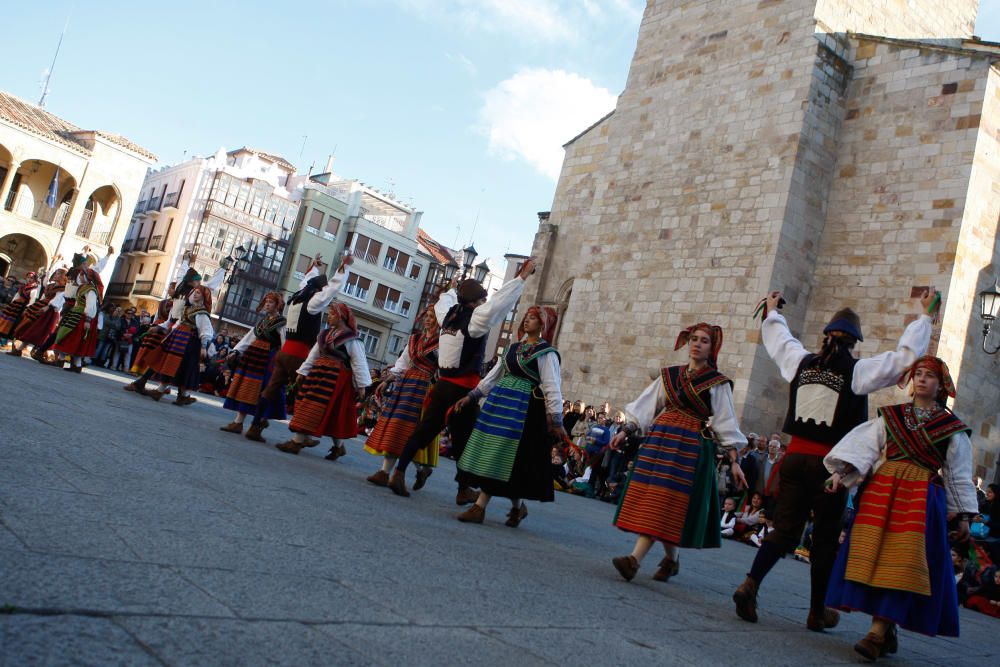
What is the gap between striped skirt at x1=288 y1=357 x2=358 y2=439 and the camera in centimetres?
876

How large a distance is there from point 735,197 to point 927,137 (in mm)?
3449


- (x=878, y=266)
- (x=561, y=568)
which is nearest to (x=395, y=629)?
(x=561, y=568)

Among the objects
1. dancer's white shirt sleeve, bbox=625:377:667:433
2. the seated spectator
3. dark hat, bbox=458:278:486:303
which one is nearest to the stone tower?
the seated spectator

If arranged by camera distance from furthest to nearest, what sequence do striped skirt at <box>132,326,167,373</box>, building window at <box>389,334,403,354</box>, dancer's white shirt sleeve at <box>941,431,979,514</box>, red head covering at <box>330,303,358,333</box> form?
1. building window at <box>389,334,403,354</box>
2. striped skirt at <box>132,326,167,373</box>
3. red head covering at <box>330,303,358,333</box>
4. dancer's white shirt sleeve at <box>941,431,979,514</box>

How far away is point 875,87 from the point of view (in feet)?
54.6

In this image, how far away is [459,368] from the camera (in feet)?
24.2

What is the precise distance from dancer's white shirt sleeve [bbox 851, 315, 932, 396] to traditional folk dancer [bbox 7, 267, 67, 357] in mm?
12508

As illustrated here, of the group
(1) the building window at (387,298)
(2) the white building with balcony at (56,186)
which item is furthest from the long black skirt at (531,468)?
(1) the building window at (387,298)

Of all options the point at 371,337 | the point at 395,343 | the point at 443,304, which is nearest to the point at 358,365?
the point at 443,304

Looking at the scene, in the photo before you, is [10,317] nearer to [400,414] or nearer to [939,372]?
[400,414]

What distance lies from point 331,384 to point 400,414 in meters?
1.36

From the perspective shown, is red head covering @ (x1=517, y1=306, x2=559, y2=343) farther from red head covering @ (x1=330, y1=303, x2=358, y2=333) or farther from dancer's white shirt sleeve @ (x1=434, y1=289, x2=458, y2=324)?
red head covering @ (x1=330, y1=303, x2=358, y2=333)

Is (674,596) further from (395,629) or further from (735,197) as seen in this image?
(735,197)

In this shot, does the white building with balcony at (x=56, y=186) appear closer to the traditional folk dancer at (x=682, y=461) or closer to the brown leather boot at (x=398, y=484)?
the brown leather boot at (x=398, y=484)
